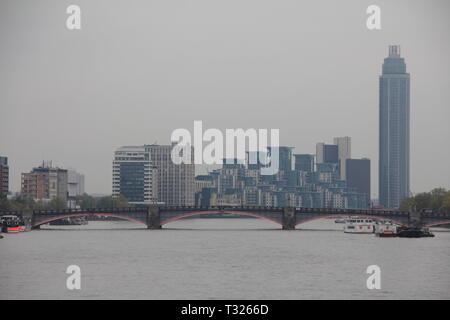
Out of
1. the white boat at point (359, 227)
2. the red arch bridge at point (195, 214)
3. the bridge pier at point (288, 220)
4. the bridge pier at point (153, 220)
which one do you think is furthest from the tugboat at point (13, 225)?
the white boat at point (359, 227)

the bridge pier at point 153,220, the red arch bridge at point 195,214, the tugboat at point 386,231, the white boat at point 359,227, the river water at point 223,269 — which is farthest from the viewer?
the bridge pier at point 153,220

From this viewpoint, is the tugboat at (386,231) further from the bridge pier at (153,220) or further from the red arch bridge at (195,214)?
the bridge pier at (153,220)

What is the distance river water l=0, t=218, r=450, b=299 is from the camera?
198 ft

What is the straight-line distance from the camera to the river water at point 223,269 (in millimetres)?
60406

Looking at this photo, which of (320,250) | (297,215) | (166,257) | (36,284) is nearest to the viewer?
(36,284)

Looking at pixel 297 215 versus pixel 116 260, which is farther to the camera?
pixel 297 215

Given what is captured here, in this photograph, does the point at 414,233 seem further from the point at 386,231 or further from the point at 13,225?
the point at 13,225

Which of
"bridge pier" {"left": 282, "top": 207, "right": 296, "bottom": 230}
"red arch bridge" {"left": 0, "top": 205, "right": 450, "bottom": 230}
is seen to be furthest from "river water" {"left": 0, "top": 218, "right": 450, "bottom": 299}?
"bridge pier" {"left": 282, "top": 207, "right": 296, "bottom": 230}

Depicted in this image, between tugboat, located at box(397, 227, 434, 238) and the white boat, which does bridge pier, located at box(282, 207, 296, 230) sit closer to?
the white boat
